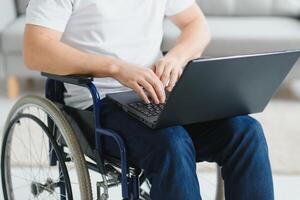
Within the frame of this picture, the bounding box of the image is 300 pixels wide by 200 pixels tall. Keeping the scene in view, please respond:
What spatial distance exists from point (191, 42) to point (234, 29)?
135 cm

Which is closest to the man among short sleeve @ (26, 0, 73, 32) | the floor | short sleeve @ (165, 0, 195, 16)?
short sleeve @ (26, 0, 73, 32)

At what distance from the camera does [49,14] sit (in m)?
1.27

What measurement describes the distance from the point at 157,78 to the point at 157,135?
0.46 ft

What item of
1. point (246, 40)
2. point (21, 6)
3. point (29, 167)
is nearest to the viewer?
point (29, 167)

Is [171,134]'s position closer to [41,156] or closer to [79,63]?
[79,63]

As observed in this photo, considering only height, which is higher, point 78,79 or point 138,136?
point 78,79

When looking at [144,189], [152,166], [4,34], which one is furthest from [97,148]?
[4,34]

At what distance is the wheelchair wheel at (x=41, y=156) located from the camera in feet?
4.11

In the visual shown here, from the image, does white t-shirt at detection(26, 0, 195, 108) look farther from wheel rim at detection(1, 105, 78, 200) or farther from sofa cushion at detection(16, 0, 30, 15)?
sofa cushion at detection(16, 0, 30, 15)

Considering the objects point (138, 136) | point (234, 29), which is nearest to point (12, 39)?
point (234, 29)

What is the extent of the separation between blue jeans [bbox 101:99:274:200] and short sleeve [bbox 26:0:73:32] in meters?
0.23

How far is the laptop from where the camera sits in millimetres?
1091

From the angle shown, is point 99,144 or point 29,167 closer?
point 99,144

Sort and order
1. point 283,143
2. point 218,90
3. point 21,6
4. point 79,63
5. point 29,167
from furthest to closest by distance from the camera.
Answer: point 21,6 < point 283,143 < point 29,167 < point 79,63 < point 218,90
